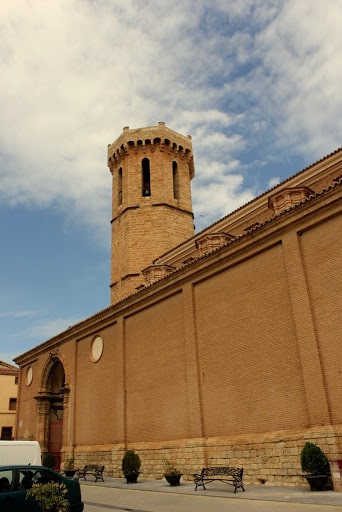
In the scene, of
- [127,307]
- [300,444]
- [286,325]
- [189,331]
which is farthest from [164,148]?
[300,444]

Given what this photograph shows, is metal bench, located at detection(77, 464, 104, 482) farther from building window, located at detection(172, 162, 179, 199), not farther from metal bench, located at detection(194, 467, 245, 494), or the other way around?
building window, located at detection(172, 162, 179, 199)

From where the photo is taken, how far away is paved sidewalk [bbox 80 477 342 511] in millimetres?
9914

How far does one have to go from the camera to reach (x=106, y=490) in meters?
15.0

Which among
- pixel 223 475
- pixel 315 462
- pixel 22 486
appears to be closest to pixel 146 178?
pixel 223 475

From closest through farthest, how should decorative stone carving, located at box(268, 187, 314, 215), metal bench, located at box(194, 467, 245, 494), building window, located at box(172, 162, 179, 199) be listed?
metal bench, located at box(194, 467, 245, 494) < decorative stone carving, located at box(268, 187, 314, 215) < building window, located at box(172, 162, 179, 199)

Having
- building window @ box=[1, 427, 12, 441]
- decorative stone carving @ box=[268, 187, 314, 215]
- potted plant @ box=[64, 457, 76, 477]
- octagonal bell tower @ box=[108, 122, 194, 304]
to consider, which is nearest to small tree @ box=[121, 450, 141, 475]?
potted plant @ box=[64, 457, 76, 477]

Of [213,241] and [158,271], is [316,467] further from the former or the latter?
[158,271]

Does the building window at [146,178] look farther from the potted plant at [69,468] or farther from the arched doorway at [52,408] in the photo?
the potted plant at [69,468]

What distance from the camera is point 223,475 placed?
555 inches

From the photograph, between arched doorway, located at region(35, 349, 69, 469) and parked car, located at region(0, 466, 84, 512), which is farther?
arched doorway, located at region(35, 349, 69, 469)

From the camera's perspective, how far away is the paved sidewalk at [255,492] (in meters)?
9.91

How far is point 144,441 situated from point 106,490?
346cm

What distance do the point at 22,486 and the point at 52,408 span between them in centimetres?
2070

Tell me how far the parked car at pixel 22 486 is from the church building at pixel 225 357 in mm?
6484
